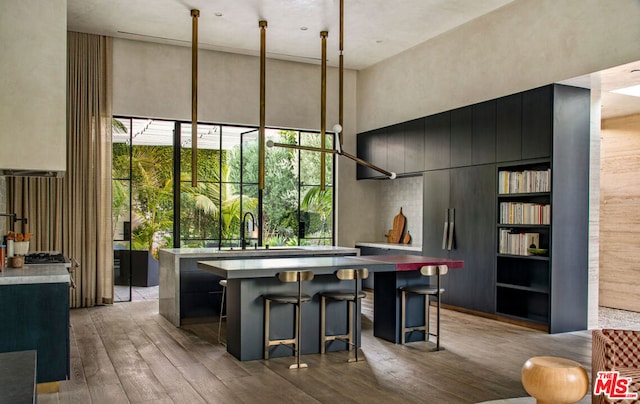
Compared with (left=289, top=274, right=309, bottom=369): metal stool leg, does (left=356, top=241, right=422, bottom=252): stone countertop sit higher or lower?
higher

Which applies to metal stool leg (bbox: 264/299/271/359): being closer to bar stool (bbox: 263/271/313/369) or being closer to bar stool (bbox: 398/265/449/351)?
bar stool (bbox: 263/271/313/369)

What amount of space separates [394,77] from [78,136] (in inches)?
206

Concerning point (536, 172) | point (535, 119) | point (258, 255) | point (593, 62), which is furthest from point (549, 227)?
point (258, 255)

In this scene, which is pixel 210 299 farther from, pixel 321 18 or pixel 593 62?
pixel 593 62

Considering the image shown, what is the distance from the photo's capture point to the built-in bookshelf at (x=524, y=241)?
22.9 feet

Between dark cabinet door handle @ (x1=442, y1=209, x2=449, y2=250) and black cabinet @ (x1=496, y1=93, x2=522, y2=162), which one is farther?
dark cabinet door handle @ (x1=442, y1=209, x2=449, y2=250)

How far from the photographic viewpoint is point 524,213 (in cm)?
716

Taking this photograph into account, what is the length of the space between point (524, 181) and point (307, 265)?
3220 millimetres

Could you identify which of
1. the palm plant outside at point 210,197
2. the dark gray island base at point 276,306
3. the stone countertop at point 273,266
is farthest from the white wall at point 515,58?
the palm plant outside at point 210,197

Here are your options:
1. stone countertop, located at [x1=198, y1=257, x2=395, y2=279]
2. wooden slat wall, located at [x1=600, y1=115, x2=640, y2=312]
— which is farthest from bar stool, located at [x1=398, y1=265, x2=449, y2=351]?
wooden slat wall, located at [x1=600, y1=115, x2=640, y2=312]

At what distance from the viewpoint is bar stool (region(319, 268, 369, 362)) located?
5.50 meters

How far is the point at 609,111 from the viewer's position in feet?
28.7

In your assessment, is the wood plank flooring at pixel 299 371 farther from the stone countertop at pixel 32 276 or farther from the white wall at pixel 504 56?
the white wall at pixel 504 56

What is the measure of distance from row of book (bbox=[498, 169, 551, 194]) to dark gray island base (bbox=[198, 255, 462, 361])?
1809mm
